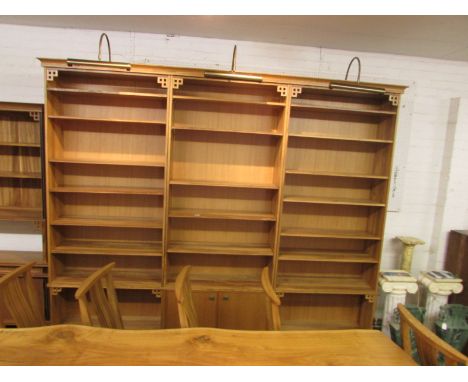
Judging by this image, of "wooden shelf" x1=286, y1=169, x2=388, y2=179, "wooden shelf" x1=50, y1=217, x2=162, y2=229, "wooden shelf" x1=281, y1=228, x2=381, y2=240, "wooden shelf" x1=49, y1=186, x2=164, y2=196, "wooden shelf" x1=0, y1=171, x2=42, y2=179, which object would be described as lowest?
"wooden shelf" x1=281, y1=228, x2=381, y2=240

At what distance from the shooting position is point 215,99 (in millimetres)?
2391

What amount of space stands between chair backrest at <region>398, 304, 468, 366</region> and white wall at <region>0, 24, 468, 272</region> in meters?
1.84

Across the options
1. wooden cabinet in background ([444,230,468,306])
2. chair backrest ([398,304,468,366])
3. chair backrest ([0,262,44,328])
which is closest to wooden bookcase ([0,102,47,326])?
chair backrest ([0,262,44,328])

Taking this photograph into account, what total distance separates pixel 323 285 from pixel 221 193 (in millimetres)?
1238

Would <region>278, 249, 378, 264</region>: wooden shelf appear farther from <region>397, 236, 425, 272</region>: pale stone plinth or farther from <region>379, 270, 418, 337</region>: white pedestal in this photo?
<region>397, 236, 425, 272</region>: pale stone plinth

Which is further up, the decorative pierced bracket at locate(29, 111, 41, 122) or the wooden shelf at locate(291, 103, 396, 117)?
the wooden shelf at locate(291, 103, 396, 117)

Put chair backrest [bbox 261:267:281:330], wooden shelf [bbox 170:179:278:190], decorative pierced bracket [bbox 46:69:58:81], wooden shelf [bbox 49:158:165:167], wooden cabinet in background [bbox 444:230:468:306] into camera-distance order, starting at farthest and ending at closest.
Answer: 1. wooden cabinet in background [bbox 444:230:468:306]
2. wooden shelf [bbox 170:179:278:190]
3. wooden shelf [bbox 49:158:165:167]
4. decorative pierced bracket [bbox 46:69:58:81]
5. chair backrest [bbox 261:267:281:330]

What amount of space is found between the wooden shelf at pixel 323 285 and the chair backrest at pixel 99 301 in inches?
54.9

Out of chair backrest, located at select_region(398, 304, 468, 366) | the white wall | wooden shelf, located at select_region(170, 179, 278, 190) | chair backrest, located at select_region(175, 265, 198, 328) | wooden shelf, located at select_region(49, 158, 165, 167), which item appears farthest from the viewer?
the white wall

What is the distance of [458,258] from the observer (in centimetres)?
285

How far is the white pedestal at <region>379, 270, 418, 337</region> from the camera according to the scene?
260 cm

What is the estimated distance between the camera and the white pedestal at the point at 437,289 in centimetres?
261

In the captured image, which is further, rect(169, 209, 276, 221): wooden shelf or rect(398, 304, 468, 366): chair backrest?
rect(169, 209, 276, 221): wooden shelf
